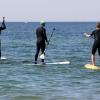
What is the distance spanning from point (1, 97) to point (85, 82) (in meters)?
3.37

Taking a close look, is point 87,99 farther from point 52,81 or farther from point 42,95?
point 52,81

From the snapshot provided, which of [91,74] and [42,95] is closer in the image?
[42,95]

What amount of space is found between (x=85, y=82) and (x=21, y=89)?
2192 millimetres

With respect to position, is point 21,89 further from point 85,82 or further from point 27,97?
point 85,82

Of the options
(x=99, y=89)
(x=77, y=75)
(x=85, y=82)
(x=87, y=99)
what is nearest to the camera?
(x=87, y=99)

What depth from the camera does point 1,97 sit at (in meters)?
12.9

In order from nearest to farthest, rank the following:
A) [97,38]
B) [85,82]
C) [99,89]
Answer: [99,89], [85,82], [97,38]

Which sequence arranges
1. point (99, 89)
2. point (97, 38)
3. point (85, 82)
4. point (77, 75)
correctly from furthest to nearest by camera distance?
1. point (97, 38)
2. point (77, 75)
3. point (85, 82)
4. point (99, 89)

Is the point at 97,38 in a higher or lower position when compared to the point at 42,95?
higher

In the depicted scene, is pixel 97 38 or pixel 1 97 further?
pixel 97 38

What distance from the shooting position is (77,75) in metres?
17.0

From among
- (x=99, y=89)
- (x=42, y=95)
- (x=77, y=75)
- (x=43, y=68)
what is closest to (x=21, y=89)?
(x=42, y=95)

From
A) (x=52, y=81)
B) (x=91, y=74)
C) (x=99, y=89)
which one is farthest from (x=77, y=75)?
(x=99, y=89)

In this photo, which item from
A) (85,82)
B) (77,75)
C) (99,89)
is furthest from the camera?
(77,75)
